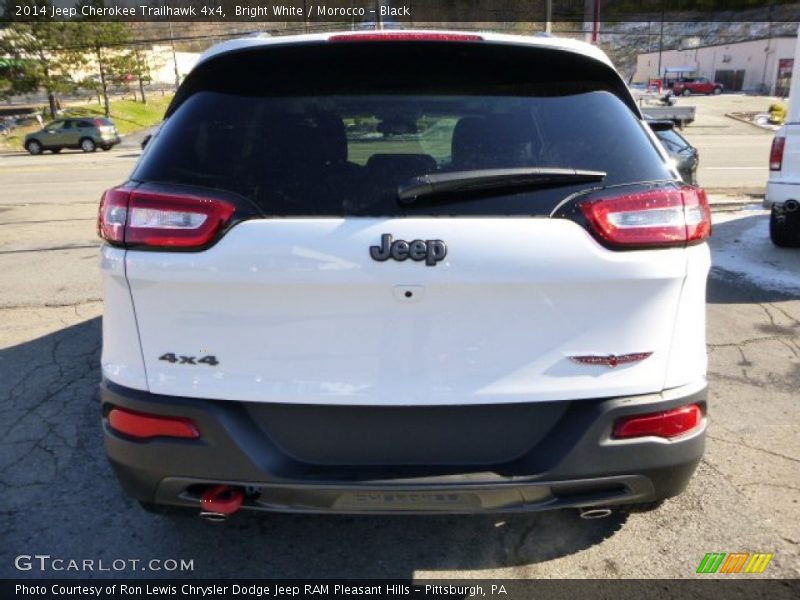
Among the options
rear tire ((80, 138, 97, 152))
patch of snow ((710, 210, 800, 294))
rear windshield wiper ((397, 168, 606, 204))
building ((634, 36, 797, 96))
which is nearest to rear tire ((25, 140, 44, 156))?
rear tire ((80, 138, 97, 152))

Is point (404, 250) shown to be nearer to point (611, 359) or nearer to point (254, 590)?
point (611, 359)

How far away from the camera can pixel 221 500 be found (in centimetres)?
200

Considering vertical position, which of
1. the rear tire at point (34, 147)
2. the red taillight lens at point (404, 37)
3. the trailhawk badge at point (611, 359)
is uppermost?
the red taillight lens at point (404, 37)

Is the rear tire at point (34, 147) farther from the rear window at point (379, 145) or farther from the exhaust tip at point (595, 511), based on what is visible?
the exhaust tip at point (595, 511)

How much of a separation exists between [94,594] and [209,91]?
1844 millimetres

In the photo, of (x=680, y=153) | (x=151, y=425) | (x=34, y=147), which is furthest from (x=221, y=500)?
(x=34, y=147)

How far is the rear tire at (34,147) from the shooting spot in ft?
95.6

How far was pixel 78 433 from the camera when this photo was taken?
3.42 meters

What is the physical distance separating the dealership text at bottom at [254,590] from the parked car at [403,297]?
460 mm

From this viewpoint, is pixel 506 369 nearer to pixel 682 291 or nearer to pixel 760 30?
pixel 682 291

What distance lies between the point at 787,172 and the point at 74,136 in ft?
97.3

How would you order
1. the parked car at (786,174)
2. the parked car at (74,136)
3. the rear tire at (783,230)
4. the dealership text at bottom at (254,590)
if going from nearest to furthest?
the dealership text at bottom at (254,590) < the parked car at (786,174) < the rear tire at (783,230) < the parked car at (74,136)

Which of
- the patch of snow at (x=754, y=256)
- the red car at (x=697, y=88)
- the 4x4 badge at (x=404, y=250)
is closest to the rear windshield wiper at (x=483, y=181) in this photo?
the 4x4 badge at (x=404, y=250)

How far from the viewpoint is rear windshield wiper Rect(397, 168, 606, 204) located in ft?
6.03
